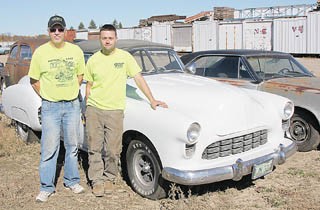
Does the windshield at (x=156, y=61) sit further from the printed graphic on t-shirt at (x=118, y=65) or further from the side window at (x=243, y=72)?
the side window at (x=243, y=72)

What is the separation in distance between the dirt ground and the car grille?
512 millimetres

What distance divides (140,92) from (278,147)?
5.44 feet

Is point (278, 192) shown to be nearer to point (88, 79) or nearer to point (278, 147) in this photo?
point (278, 147)

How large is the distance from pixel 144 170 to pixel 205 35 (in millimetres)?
26710

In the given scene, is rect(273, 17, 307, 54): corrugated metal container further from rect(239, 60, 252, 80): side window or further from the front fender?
the front fender

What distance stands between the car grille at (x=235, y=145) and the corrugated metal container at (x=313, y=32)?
72.6 feet

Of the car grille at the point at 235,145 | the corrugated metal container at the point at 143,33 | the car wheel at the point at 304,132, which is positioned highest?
→ the corrugated metal container at the point at 143,33

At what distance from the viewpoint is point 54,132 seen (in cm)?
419

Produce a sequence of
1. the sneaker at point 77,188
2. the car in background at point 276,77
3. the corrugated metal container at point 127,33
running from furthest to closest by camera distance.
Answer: the corrugated metal container at point 127,33 → the car in background at point 276,77 → the sneaker at point 77,188

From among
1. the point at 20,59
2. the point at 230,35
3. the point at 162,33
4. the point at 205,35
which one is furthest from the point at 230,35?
the point at 20,59

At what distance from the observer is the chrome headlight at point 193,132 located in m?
3.84

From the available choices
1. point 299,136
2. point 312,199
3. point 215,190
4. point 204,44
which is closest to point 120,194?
point 215,190

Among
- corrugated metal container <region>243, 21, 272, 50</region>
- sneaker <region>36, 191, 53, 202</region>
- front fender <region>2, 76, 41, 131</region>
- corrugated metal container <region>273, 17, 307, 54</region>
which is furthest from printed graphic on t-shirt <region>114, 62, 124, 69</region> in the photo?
corrugated metal container <region>243, 21, 272, 50</region>

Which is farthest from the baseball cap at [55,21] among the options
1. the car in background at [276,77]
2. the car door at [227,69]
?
the car door at [227,69]
